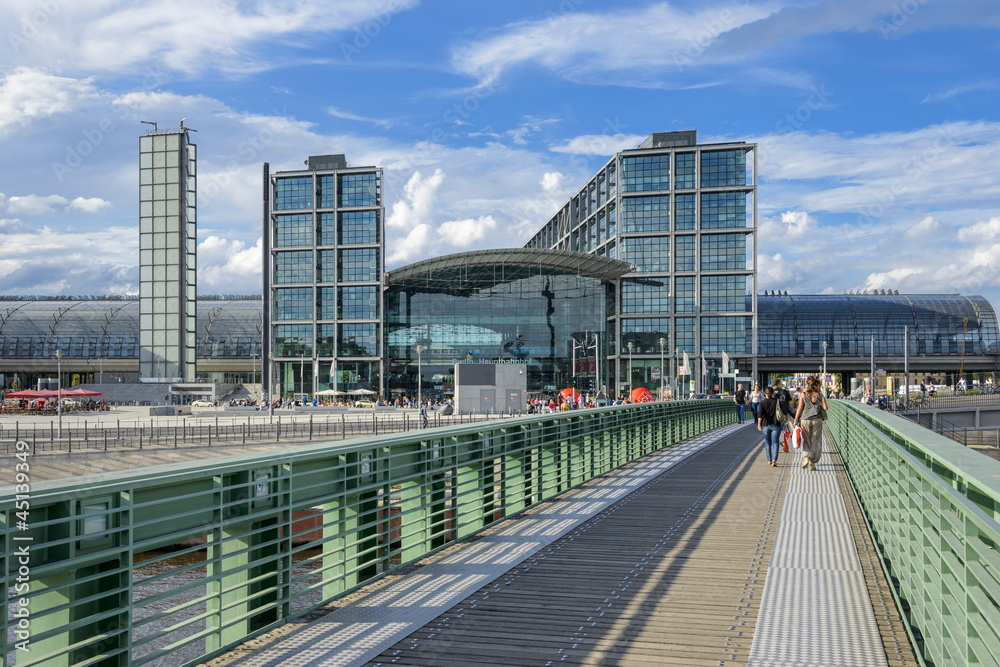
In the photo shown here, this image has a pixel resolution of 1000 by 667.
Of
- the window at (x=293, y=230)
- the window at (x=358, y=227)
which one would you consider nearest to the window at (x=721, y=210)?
the window at (x=358, y=227)

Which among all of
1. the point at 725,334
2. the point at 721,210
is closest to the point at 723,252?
the point at 721,210

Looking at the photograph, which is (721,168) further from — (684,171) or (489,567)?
(489,567)

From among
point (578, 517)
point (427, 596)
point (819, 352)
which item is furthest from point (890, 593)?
point (819, 352)

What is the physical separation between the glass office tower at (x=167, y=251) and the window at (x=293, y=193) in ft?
28.3

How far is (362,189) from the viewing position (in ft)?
297

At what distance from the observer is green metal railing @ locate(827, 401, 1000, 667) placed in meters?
3.60

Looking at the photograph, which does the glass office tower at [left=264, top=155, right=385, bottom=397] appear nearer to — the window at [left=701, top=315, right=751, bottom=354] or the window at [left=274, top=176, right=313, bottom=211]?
the window at [left=274, top=176, right=313, bottom=211]

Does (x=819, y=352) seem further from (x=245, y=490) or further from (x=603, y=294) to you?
(x=245, y=490)

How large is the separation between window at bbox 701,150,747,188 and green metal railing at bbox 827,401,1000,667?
81.1 m

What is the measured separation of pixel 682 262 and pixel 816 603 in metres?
81.7

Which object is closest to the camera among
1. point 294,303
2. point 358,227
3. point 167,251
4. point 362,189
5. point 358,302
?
point 167,251

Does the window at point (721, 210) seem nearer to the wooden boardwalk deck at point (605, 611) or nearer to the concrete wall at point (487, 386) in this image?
the concrete wall at point (487, 386)

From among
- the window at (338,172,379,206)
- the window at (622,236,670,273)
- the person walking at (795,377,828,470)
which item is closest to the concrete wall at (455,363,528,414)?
the person walking at (795,377,828,470)

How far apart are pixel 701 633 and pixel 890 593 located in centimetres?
218
